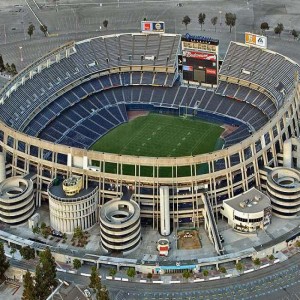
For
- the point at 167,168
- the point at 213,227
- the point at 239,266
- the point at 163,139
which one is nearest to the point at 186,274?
the point at 239,266

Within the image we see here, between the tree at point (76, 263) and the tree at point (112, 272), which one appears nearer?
the tree at point (112, 272)

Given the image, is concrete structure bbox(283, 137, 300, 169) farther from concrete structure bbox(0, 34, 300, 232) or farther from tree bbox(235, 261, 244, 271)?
tree bbox(235, 261, 244, 271)

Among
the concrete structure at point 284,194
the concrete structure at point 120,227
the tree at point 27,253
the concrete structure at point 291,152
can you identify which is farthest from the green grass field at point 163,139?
the tree at point 27,253

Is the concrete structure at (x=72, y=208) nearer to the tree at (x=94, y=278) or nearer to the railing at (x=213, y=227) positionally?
the tree at (x=94, y=278)

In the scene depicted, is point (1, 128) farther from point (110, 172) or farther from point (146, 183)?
point (146, 183)

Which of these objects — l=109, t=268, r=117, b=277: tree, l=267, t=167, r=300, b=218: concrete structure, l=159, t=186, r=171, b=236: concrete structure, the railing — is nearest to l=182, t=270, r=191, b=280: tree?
the railing

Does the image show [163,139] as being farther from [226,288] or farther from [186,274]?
[226,288]
